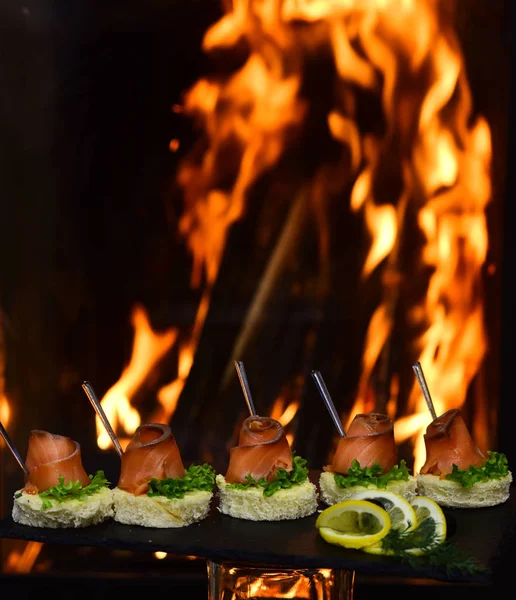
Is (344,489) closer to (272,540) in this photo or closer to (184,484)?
(272,540)

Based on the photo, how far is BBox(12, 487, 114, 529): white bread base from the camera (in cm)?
313

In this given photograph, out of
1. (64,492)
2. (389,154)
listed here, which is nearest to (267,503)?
(64,492)

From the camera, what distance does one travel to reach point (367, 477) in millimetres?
3330

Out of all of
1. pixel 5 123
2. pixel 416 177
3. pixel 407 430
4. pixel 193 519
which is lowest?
pixel 407 430

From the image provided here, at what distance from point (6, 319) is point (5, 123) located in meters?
0.91

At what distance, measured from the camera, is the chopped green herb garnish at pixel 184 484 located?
10.4ft

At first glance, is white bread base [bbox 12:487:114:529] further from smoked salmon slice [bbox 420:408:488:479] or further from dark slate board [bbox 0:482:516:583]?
smoked salmon slice [bbox 420:408:488:479]

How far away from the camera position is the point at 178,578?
4488 mm

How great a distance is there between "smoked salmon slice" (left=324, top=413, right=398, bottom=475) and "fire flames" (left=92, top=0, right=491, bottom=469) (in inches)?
43.1

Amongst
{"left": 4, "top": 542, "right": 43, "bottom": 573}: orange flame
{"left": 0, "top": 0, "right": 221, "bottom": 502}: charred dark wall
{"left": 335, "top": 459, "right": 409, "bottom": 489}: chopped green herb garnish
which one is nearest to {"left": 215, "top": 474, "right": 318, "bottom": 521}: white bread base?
{"left": 335, "top": 459, "right": 409, "bottom": 489}: chopped green herb garnish

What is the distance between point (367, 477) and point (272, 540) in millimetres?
452

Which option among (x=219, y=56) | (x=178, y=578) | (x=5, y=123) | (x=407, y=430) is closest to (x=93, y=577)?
(x=178, y=578)

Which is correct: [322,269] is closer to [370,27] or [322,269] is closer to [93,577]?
[370,27]

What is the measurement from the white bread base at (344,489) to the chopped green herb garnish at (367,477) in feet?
0.06
